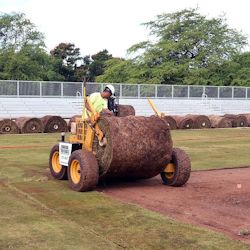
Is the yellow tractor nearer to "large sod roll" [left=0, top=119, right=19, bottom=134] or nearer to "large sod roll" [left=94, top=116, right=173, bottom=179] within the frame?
"large sod roll" [left=94, top=116, right=173, bottom=179]

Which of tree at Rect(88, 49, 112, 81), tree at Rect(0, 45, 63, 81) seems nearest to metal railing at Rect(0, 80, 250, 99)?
tree at Rect(0, 45, 63, 81)

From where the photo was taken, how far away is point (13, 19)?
58.3 meters

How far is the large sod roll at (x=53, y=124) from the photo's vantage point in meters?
27.5

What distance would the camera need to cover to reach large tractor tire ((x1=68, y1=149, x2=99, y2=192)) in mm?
9320

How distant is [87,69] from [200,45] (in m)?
22.0

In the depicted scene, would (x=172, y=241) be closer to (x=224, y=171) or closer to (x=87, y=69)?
(x=224, y=171)

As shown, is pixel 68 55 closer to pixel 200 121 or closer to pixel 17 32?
pixel 17 32

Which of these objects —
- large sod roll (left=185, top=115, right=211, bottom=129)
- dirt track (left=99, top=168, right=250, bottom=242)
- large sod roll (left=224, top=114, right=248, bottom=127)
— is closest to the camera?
dirt track (left=99, top=168, right=250, bottom=242)

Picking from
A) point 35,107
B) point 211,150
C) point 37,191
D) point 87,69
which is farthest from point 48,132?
point 87,69

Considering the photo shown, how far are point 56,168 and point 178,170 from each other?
9.05ft

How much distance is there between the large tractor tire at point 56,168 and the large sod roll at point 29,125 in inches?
623

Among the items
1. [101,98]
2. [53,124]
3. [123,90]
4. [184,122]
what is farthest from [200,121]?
[101,98]

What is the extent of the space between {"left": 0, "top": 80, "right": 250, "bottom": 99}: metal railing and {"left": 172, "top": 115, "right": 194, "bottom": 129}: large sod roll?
838 cm

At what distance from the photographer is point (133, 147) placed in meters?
9.55
